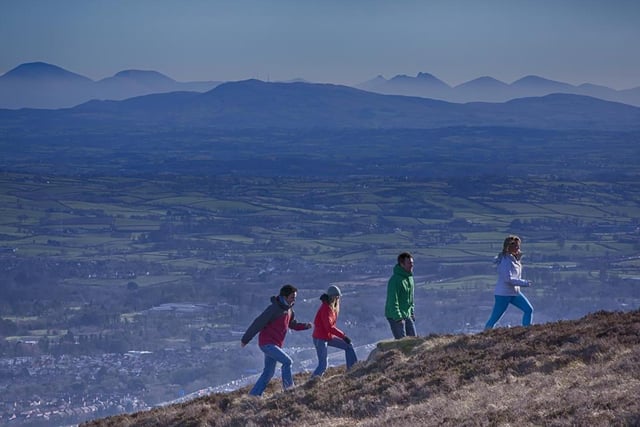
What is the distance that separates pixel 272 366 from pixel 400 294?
2650mm

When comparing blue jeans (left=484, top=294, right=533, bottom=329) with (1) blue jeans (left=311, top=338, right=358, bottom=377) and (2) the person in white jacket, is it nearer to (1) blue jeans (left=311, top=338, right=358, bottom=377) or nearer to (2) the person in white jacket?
(2) the person in white jacket

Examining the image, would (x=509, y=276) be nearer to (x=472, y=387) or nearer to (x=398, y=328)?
(x=398, y=328)

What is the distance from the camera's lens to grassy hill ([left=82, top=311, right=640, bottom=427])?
44.2ft

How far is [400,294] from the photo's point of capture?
64.6 ft

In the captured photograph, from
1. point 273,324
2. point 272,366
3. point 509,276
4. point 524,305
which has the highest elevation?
point 509,276

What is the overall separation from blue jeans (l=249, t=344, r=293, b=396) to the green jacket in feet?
6.60

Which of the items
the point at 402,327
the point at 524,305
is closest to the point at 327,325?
the point at 402,327

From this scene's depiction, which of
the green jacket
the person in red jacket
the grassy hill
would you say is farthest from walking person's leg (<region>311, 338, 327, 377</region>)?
the green jacket

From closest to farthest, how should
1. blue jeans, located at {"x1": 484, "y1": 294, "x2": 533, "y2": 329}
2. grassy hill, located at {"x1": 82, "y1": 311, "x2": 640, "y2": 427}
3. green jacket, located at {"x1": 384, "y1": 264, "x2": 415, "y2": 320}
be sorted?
grassy hill, located at {"x1": 82, "y1": 311, "x2": 640, "y2": 427} < green jacket, located at {"x1": 384, "y1": 264, "x2": 415, "y2": 320} < blue jeans, located at {"x1": 484, "y1": 294, "x2": 533, "y2": 329}

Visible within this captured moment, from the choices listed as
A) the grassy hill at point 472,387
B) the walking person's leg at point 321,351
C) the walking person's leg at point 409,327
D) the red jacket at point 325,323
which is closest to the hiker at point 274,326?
the red jacket at point 325,323

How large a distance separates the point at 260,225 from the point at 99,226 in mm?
15748

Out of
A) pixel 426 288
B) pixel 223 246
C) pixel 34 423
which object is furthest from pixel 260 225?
pixel 34 423

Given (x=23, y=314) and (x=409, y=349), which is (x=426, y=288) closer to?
(x=23, y=314)

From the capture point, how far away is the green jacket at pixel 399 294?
64.0 feet
